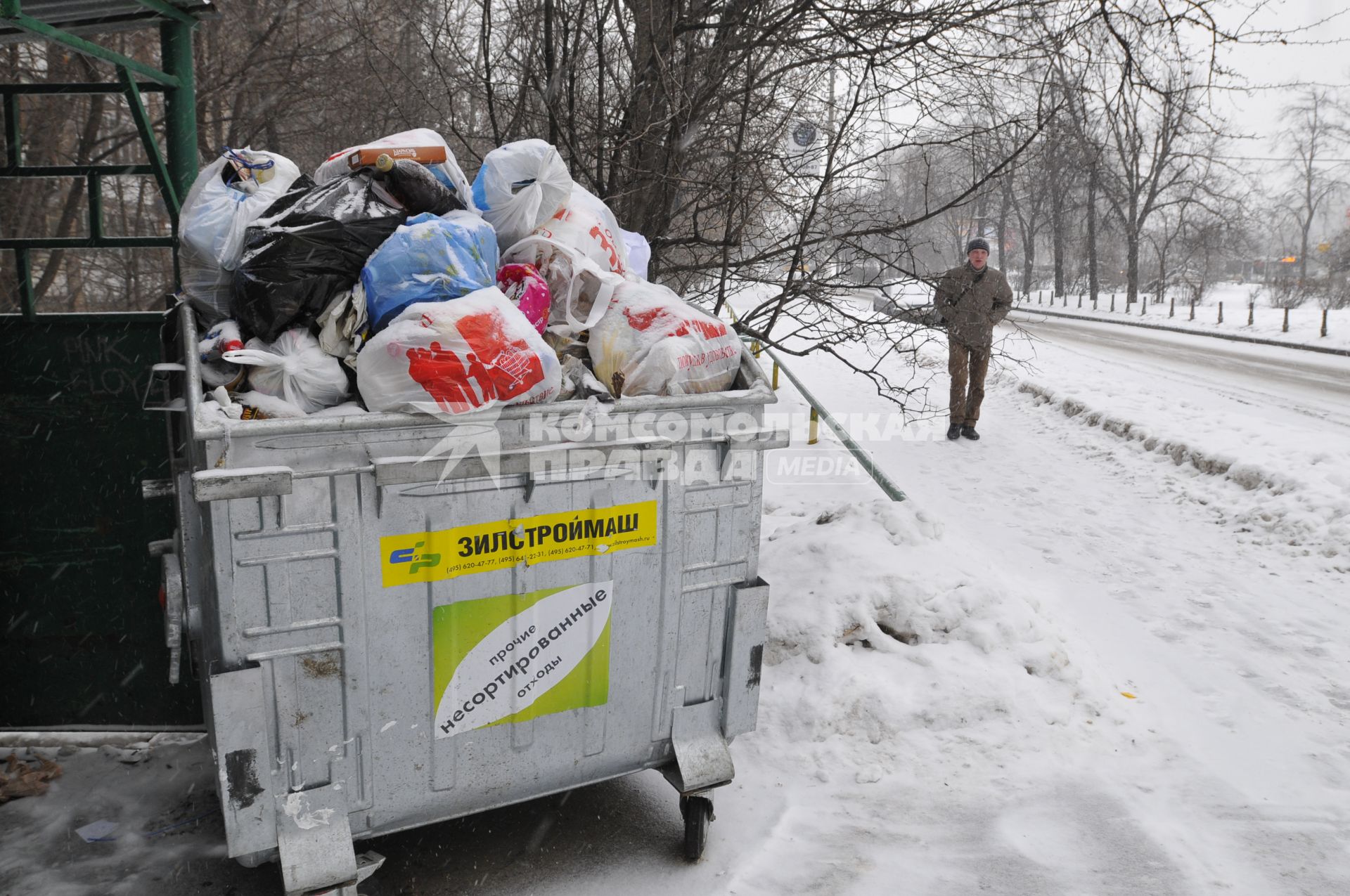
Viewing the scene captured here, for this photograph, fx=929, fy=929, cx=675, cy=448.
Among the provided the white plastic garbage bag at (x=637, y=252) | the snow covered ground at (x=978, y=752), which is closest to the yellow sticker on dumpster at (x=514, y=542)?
the snow covered ground at (x=978, y=752)

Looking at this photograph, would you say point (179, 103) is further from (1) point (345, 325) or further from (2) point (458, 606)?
(2) point (458, 606)

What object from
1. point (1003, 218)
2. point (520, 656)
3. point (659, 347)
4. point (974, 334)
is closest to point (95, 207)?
point (659, 347)

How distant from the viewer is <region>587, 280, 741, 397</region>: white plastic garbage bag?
2783 millimetres

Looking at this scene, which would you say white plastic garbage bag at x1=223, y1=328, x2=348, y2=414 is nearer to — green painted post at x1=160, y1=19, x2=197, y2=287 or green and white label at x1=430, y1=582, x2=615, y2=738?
green and white label at x1=430, y1=582, x2=615, y2=738

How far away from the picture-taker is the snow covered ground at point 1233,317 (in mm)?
20734

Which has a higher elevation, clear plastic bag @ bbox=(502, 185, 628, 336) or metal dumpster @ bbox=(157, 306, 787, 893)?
clear plastic bag @ bbox=(502, 185, 628, 336)

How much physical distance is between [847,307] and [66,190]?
654 cm

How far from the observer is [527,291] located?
2.96 metres

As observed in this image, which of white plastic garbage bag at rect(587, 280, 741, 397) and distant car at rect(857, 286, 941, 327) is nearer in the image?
white plastic garbage bag at rect(587, 280, 741, 397)

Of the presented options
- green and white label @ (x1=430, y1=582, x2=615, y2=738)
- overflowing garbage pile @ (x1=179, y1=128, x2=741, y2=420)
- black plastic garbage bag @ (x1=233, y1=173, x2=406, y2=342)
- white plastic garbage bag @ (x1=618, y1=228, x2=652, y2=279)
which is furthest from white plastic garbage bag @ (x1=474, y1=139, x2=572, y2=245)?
green and white label @ (x1=430, y1=582, x2=615, y2=738)

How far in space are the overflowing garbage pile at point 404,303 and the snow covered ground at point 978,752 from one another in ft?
4.95

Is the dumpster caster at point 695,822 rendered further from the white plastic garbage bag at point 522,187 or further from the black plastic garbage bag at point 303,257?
the white plastic garbage bag at point 522,187

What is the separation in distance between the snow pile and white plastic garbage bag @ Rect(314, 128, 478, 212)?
7.42 feet

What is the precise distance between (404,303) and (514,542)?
76 cm
